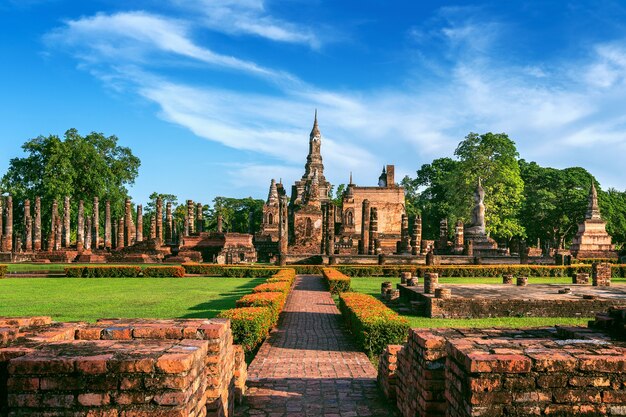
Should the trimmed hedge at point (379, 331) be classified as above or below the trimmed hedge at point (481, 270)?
above

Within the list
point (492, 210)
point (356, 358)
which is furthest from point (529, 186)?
point (356, 358)

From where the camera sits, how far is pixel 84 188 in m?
54.4

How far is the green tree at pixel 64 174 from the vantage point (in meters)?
51.0

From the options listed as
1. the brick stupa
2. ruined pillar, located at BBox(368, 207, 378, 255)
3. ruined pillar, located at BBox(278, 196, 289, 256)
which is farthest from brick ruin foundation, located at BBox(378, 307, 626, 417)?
the brick stupa

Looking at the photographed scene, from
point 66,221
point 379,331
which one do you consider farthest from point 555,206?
point 379,331

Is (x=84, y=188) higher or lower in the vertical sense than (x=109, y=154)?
lower

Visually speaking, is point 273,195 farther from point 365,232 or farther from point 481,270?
point 481,270

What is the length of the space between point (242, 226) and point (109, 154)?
3193 centimetres

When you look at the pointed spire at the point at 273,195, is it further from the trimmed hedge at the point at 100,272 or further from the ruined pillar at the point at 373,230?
the trimmed hedge at the point at 100,272

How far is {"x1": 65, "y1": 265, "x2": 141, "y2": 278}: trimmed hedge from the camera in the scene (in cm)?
2705

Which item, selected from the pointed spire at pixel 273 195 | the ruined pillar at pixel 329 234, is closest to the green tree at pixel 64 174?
the pointed spire at pixel 273 195

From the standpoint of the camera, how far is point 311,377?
7449 mm

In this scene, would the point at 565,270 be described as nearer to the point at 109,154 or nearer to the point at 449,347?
the point at 449,347

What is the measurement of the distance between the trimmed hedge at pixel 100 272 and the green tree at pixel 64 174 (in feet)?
85.9
